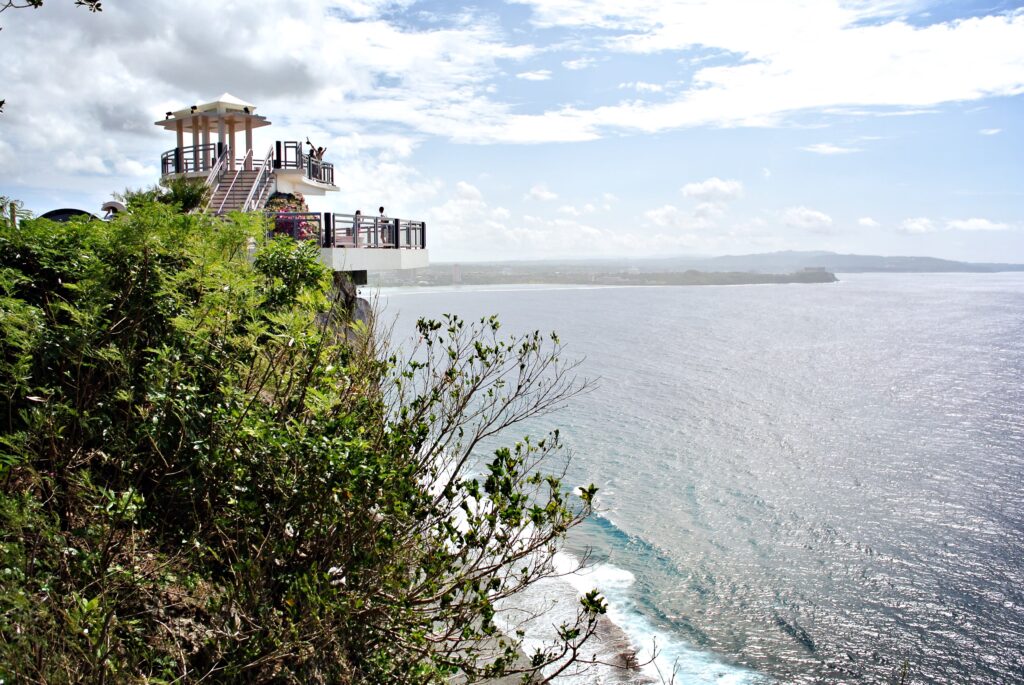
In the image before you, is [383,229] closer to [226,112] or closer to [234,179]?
[234,179]

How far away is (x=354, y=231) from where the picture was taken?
806 inches

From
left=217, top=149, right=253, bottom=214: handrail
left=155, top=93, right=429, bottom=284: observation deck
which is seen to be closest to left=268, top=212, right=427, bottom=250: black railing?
left=155, top=93, right=429, bottom=284: observation deck

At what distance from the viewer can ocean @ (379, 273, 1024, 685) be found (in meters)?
14.9

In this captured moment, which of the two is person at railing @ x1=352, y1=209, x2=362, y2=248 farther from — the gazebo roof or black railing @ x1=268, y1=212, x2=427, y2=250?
the gazebo roof

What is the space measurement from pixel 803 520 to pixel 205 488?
19.4m

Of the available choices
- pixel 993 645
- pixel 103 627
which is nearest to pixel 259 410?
pixel 103 627

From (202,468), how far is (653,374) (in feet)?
136

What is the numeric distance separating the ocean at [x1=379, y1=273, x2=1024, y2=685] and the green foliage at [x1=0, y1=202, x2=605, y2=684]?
8.15 feet

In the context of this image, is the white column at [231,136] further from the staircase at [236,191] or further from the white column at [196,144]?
the staircase at [236,191]

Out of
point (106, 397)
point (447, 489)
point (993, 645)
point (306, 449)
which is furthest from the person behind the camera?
point (993, 645)

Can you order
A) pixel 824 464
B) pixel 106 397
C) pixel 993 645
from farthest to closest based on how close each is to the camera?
pixel 824 464
pixel 993 645
pixel 106 397

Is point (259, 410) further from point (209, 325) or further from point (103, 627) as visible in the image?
point (103, 627)

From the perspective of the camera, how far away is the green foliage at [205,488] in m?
5.75

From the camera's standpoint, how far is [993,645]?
49.7 feet
